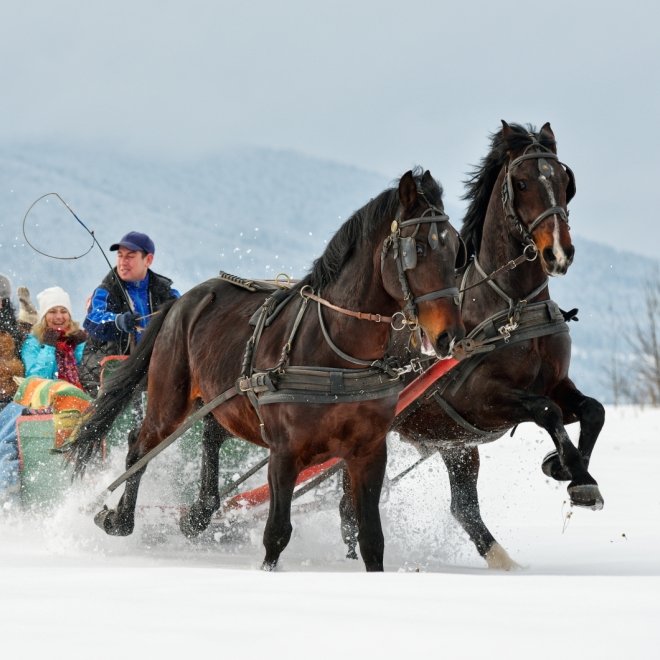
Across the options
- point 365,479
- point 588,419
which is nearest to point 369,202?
point 365,479

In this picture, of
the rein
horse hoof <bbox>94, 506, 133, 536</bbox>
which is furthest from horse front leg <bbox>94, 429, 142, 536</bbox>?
the rein

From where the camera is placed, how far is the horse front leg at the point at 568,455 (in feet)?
17.4

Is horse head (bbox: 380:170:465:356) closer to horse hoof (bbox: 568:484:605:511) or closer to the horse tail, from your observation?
horse hoof (bbox: 568:484:605:511)

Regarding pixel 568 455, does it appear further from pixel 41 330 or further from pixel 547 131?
pixel 41 330

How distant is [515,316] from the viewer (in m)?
5.74

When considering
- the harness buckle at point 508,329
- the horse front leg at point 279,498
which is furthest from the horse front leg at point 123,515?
the harness buckle at point 508,329

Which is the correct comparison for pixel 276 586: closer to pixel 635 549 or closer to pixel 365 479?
pixel 365 479

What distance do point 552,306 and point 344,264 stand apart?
1199 millimetres

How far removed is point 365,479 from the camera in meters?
5.15

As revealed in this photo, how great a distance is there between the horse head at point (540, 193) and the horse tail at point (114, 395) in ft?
6.64

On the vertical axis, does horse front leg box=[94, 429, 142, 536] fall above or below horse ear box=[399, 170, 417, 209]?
below

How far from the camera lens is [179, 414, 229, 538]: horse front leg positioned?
6.41m

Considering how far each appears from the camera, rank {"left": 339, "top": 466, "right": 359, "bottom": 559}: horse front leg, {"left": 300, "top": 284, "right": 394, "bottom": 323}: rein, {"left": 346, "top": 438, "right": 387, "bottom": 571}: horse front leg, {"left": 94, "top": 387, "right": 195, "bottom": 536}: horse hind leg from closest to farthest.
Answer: {"left": 300, "top": 284, "right": 394, "bottom": 323}: rein < {"left": 346, "top": 438, "right": 387, "bottom": 571}: horse front leg < {"left": 94, "top": 387, "right": 195, "bottom": 536}: horse hind leg < {"left": 339, "top": 466, "right": 359, "bottom": 559}: horse front leg

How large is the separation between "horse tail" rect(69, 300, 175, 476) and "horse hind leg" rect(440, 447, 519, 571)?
1670 millimetres
